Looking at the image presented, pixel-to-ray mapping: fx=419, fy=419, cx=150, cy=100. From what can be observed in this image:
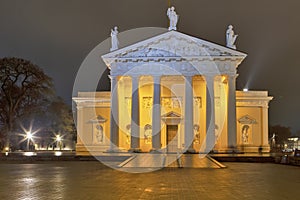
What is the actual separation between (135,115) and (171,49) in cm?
719

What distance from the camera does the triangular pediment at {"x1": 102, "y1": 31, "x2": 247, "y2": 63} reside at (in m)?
39.3

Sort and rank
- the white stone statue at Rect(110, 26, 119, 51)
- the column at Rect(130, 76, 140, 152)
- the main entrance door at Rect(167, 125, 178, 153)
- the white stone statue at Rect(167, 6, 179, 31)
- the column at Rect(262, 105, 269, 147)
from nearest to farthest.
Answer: the column at Rect(130, 76, 140, 152) → the white stone statue at Rect(167, 6, 179, 31) → the white stone statue at Rect(110, 26, 119, 51) → the main entrance door at Rect(167, 125, 178, 153) → the column at Rect(262, 105, 269, 147)

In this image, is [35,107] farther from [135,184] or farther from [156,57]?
[135,184]

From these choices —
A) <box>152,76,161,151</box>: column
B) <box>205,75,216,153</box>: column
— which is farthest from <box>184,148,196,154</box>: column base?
<box>152,76,161,151</box>: column

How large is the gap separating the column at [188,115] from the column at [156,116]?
101 inches

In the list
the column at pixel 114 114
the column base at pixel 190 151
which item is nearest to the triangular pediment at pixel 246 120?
the column base at pixel 190 151

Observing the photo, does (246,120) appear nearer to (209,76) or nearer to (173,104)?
(173,104)

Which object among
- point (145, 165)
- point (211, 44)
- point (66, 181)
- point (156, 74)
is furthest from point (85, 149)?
point (66, 181)

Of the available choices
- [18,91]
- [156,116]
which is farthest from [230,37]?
[18,91]

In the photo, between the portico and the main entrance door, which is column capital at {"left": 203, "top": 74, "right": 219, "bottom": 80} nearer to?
the portico

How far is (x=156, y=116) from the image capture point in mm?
40312

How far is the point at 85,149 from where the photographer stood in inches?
1834

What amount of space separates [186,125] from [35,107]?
788 inches

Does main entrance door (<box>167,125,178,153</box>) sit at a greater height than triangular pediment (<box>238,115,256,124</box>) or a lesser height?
lesser
